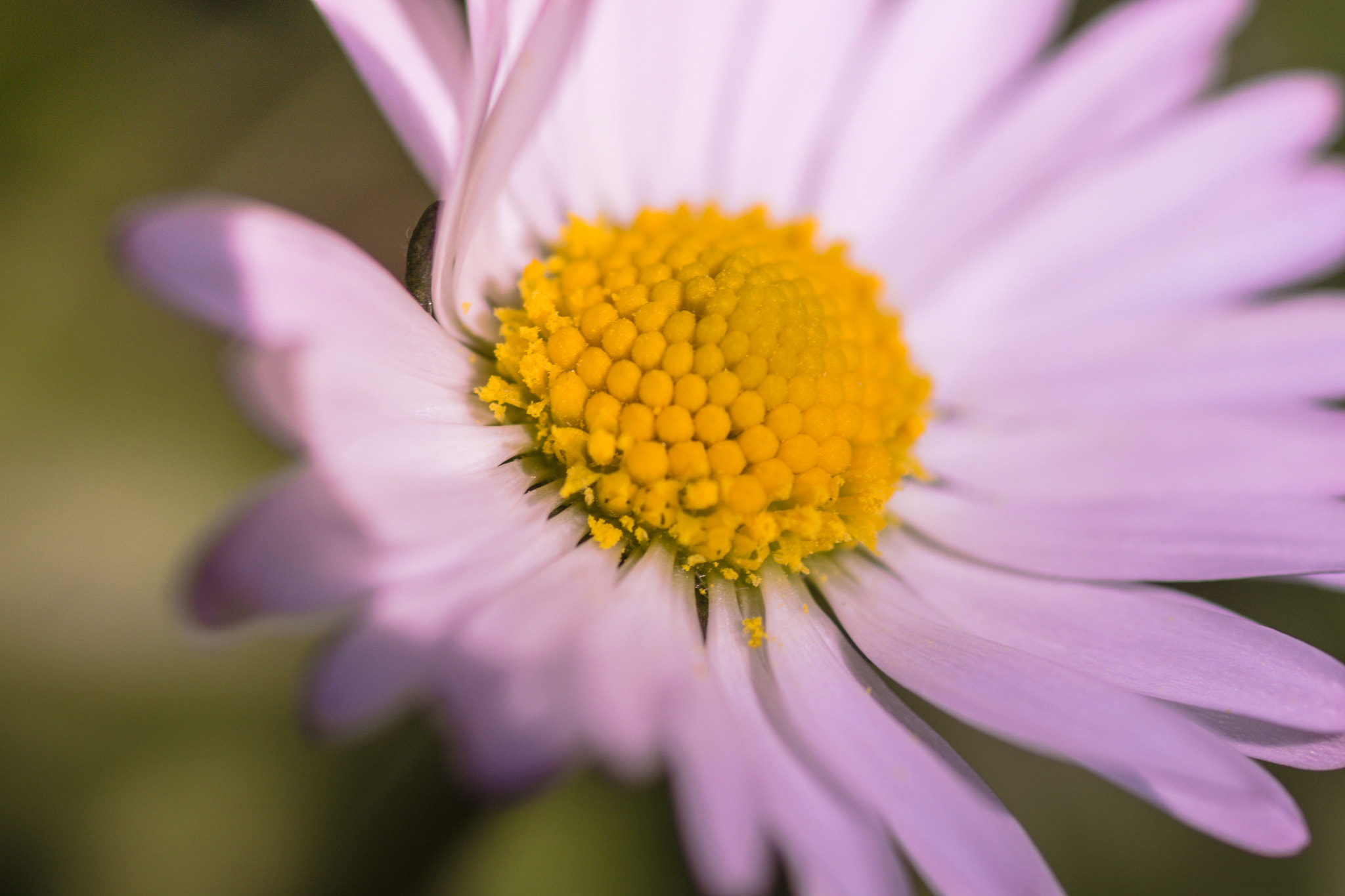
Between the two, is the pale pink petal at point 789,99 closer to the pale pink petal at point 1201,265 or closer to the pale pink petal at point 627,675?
the pale pink petal at point 1201,265

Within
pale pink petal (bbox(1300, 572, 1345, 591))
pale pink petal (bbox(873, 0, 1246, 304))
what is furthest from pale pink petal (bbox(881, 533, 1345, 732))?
pale pink petal (bbox(873, 0, 1246, 304))

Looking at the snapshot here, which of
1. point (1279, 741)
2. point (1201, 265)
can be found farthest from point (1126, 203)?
point (1279, 741)

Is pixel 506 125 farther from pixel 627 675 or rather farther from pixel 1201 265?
pixel 1201 265

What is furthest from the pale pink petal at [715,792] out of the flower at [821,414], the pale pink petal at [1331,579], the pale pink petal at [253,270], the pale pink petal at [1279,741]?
the pale pink petal at [1331,579]

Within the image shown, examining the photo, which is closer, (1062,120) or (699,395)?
(699,395)

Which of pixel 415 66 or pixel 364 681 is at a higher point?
pixel 415 66

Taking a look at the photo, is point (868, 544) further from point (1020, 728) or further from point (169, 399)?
point (169, 399)

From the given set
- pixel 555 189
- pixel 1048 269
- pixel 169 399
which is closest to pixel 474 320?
pixel 555 189
